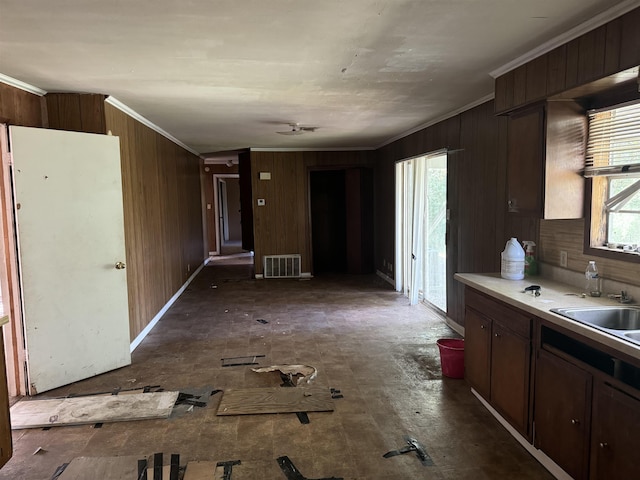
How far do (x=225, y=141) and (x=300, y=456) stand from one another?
5356mm

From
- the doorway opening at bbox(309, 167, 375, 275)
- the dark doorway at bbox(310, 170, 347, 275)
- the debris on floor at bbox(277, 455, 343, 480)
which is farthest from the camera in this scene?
the dark doorway at bbox(310, 170, 347, 275)

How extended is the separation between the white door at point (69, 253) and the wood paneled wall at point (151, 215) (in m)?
0.39

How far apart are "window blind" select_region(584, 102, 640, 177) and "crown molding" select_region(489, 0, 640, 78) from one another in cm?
47

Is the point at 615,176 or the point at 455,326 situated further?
the point at 455,326

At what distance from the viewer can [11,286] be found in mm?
3168

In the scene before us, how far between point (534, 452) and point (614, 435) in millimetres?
Answer: 750

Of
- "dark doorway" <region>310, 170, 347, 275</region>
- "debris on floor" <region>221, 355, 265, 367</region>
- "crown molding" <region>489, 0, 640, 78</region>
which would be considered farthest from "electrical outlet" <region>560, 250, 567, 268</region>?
"dark doorway" <region>310, 170, 347, 275</region>

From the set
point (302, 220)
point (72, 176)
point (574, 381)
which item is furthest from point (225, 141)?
point (574, 381)

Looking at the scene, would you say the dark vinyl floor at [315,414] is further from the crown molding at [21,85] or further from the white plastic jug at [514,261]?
the crown molding at [21,85]

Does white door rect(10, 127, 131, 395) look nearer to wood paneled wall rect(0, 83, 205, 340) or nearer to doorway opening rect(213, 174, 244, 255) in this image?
wood paneled wall rect(0, 83, 205, 340)

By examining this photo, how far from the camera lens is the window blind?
2350mm

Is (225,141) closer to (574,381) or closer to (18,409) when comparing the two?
(18,409)

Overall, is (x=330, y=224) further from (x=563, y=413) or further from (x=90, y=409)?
(x=563, y=413)

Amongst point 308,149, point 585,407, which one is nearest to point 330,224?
point 308,149
